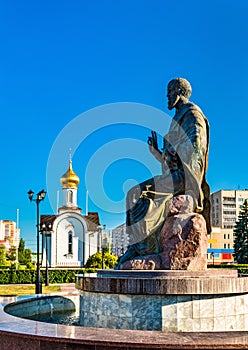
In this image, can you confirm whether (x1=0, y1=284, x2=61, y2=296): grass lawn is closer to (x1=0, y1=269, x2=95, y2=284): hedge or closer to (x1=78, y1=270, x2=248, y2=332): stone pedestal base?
(x1=0, y1=269, x2=95, y2=284): hedge

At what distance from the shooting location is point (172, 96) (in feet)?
32.5

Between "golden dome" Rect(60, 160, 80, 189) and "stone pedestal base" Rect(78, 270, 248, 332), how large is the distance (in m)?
47.4

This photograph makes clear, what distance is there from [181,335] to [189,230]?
11.7 feet

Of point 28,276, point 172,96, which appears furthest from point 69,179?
point 172,96

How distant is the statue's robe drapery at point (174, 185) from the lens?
882 centimetres

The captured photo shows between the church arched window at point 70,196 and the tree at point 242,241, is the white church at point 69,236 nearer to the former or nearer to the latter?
the church arched window at point 70,196

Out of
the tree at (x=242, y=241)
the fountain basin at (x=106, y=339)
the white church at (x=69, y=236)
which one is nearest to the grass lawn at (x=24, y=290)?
the fountain basin at (x=106, y=339)

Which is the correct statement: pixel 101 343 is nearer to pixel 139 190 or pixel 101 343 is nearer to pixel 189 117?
pixel 139 190

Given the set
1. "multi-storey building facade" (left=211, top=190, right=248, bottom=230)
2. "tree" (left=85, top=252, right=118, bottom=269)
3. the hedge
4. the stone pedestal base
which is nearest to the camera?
the stone pedestal base

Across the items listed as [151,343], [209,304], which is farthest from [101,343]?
[209,304]

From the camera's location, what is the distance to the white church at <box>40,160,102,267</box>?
169 ft

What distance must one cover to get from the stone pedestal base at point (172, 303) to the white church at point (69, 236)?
146 feet

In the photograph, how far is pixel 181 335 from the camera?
4.77m

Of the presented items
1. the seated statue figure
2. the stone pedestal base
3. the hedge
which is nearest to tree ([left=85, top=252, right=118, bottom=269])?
the hedge
